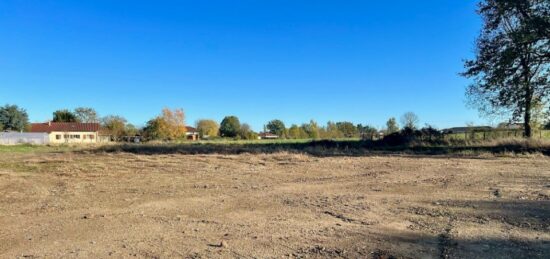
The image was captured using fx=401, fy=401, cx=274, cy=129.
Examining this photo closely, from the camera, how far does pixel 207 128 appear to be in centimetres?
11325

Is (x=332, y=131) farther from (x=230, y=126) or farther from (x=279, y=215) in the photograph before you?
(x=279, y=215)

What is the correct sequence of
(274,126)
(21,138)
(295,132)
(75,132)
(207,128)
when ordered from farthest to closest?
1. (274,126)
2. (207,128)
3. (295,132)
4. (75,132)
5. (21,138)

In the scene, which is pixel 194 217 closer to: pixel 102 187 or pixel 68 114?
pixel 102 187

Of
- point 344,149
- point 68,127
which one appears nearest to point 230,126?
point 68,127

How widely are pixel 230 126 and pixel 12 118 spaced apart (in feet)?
164

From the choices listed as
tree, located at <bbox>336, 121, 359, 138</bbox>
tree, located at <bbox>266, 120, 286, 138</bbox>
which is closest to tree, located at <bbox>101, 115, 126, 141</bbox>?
tree, located at <bbox>336, 121, 359, 138</bbox>

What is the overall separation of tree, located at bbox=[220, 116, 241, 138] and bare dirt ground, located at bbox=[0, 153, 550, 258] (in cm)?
9101

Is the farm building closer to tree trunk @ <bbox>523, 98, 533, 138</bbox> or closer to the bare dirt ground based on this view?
the bare dirt ground

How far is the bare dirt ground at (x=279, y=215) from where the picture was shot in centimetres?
457

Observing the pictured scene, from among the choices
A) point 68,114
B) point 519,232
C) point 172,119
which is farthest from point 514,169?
point 68,114

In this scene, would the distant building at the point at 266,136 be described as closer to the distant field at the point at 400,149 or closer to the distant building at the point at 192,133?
the distant building at the point at 192,133

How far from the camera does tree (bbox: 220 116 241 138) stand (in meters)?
104

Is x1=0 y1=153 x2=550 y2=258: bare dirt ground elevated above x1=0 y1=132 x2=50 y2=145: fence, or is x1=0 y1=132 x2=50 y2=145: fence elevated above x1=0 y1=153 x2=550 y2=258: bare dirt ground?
x1=0 y1=132 x2=50 y2=145: fence

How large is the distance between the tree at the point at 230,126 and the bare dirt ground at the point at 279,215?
91013 millimetres
